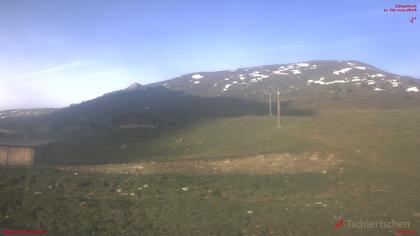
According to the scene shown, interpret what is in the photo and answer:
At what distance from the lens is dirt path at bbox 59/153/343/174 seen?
37.8m

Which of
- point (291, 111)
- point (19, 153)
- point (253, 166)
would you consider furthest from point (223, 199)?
point (291, 111)

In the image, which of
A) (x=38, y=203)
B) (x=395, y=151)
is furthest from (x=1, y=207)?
(x=395, y=151)

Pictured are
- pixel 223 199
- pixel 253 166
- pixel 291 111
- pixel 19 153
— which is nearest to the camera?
pixel 223 199

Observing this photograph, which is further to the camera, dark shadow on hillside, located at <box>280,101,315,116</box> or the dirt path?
dark shadow on hillside, located at <box>280,101,315,116</box>

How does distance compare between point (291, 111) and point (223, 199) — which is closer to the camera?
point (223, 199)

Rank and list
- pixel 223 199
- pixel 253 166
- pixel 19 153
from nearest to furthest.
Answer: pixel 223 199 → pixel 253 166 → pixel 19 153

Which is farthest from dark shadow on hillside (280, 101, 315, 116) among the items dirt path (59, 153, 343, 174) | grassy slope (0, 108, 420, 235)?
dirt path (59, 153, 343, 174)

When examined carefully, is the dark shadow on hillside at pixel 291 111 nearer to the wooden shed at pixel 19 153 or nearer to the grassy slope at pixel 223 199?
the grassy slope at pixel 223 199

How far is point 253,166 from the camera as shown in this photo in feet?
133

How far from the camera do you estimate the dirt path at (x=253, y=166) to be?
37.8 m

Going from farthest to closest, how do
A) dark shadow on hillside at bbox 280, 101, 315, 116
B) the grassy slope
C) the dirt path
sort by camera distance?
dark shadow on hillside at bbox 280, 101, 315, 116
the dirt path
the grassy slope

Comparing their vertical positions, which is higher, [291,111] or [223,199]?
[291,111]

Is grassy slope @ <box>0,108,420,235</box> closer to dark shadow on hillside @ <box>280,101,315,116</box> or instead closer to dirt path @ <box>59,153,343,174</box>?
dirt path @ <box>59,153,343,174</box>

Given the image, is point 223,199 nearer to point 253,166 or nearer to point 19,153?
point 253,166
